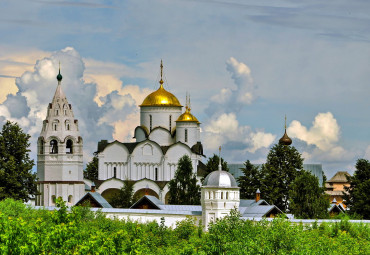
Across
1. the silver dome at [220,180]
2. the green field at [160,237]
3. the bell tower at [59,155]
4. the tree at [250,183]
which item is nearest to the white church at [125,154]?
the bell tower at [59,155]

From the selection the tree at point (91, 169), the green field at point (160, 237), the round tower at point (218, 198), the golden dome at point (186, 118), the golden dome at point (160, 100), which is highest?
the golden dome at point (160, 100)

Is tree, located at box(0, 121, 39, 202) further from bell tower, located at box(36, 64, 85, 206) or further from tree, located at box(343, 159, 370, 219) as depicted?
tree, located at box(343, 159, 370, 219)

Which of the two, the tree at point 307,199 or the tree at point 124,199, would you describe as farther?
the tree at point 124,199

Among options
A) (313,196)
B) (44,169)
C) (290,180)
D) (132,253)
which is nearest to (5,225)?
(132,253)

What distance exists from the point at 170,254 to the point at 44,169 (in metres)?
31.8

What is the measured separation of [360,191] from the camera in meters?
51.1

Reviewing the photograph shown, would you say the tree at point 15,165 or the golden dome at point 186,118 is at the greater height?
the golden dome at point 186,118

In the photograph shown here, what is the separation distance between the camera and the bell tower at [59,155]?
201 feet

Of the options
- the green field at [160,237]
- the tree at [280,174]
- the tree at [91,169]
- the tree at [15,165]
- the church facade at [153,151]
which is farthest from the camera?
the tree at [91,169]

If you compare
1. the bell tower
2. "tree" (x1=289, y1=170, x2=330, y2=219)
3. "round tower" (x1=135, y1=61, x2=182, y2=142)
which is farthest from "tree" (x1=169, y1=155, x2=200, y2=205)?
"round tower" (x1=135, y1=61, x2=182, y2=142)

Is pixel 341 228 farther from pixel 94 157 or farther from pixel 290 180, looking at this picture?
pixel 94 157

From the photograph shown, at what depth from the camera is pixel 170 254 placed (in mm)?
30891

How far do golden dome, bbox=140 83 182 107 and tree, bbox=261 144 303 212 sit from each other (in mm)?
13018

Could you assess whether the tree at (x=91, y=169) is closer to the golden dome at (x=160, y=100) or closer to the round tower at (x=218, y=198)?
the golden dome at (x=160, y=100)
